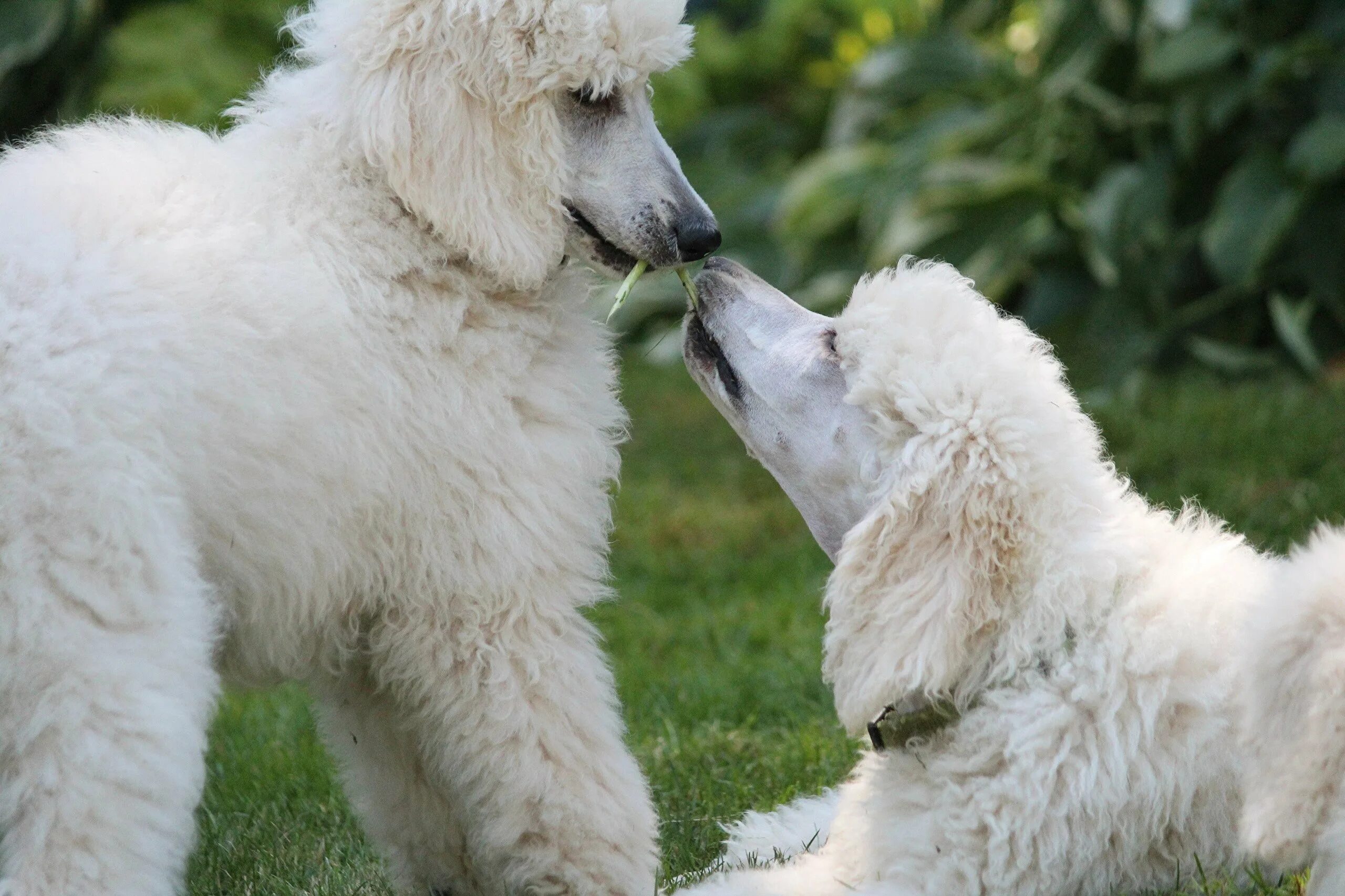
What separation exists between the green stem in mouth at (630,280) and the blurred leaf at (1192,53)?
14.6ft

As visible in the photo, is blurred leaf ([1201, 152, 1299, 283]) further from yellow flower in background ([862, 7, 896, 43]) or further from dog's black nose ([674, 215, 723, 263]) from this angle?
dog's black nose ([674, 215, 723, 263])

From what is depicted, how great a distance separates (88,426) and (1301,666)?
196 centimetres

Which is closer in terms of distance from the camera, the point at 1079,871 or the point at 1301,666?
the point at 1301,666

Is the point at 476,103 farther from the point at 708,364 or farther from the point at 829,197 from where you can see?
the point at 829,197

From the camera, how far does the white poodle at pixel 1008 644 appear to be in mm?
2752

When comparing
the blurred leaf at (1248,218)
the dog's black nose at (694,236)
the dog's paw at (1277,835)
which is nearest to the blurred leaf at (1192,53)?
the blurred leaf at (1248,218)

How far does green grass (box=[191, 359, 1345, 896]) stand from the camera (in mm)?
3584

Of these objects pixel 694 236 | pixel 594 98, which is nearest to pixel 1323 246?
pixel 694 236

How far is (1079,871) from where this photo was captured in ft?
9.09

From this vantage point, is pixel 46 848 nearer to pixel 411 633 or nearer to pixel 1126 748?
pixel 411 633

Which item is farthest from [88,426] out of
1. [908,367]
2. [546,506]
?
[908,367]

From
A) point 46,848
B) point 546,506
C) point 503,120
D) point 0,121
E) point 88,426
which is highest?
point 503,120

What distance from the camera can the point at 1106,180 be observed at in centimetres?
721

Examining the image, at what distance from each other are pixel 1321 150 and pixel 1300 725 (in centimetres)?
476
